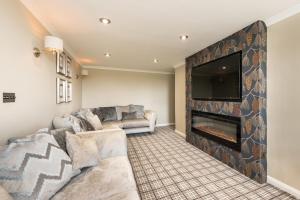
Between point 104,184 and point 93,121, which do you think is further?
point 93,121

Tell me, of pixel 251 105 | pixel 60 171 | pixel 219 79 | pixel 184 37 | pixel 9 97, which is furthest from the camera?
pixel 219 79

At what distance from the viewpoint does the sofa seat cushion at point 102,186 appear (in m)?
1.06

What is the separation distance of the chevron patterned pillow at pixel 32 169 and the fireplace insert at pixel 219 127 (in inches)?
95.6

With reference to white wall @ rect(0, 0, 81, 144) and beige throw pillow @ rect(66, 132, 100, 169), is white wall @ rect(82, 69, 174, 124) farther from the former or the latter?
beige throw pillow @ rect(66, 132, 100, 169)

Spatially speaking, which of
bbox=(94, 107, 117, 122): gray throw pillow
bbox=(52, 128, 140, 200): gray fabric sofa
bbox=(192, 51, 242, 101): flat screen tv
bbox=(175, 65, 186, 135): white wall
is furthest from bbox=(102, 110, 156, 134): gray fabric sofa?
bbox=(52, 128, 140, 200): gray fabric sofa

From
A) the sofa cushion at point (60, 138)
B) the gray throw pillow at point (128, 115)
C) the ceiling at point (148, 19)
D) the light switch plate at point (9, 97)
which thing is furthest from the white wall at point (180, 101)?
the light switch plate at point (9, 97)

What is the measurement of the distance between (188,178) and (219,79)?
1873 mm

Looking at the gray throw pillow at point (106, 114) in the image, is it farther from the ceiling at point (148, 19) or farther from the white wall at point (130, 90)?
the ceiling at point (148, 19)

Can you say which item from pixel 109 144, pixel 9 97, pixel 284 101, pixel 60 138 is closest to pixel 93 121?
pixel 109 144

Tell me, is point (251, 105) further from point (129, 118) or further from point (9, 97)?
point (129, 118)

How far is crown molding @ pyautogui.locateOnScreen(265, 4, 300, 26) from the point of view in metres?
1.69

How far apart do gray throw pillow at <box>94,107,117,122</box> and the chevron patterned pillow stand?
3.28m

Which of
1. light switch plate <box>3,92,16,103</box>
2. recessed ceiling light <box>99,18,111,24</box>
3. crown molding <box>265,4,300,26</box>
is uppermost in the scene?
recessed ceiling light <box>99,18,111,24</box>

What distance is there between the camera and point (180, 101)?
182 inches
